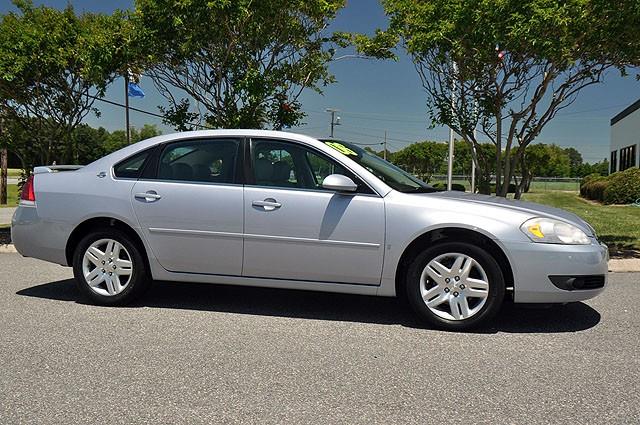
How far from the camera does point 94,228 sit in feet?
17.2

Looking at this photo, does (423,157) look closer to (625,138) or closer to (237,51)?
(625,138)

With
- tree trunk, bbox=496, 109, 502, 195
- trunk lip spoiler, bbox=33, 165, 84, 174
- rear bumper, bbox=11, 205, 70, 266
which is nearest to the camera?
rear bumper, bbox=11, 205, 70, 266

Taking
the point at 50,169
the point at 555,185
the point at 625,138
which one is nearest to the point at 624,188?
the point at 625,138

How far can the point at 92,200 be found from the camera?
5.16m

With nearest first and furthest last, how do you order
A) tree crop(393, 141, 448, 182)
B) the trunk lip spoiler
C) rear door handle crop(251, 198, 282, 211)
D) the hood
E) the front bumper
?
the front bumper → the hood → rear door handle crop(251, 198, 282, 211) → the trunk lip spoiler → tree crop(393, 141, 448, 182)

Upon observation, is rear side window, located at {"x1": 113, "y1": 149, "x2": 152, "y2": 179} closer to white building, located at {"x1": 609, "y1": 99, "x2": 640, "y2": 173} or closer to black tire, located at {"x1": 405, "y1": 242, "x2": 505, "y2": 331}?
black tire, located at {"x1": 405, "y1": 242, "x2": 505, "y2": 331}

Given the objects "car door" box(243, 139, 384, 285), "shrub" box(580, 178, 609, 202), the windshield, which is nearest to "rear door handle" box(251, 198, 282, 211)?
"car door" box(243, 139, 384, 285)

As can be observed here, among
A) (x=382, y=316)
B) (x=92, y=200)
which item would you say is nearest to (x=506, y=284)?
(x=382, y=316)

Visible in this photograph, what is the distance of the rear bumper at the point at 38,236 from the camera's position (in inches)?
207

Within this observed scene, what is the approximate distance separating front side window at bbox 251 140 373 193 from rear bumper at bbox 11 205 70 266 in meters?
1.93

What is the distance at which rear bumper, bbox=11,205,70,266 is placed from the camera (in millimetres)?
5266

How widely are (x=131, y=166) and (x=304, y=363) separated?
8.50 feet

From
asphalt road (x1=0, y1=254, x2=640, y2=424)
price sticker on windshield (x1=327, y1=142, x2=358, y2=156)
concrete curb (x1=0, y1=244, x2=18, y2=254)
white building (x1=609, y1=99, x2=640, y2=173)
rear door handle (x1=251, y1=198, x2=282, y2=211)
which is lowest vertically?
asphalt road (x1=0, y1=254, x2=640, y2=424)

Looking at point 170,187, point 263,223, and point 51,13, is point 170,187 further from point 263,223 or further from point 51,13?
point 51,13
